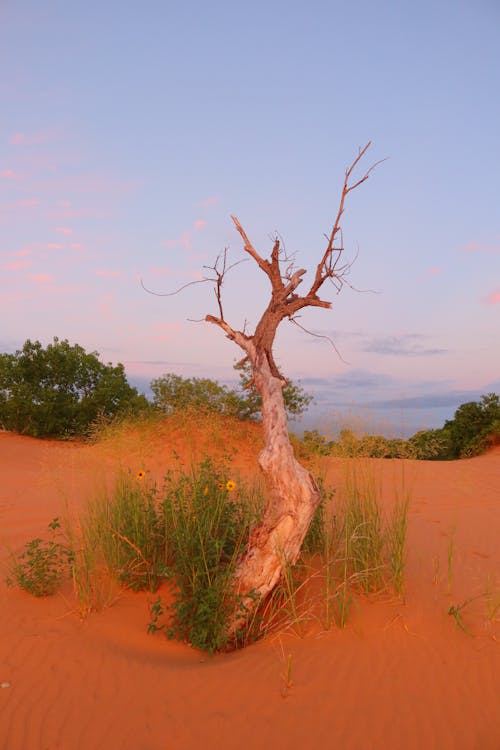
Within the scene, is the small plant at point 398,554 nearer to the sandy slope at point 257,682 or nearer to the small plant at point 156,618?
the sandy slope at point 257,682

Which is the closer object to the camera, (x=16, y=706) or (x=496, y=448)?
(x=16, y=706)

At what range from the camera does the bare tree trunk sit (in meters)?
4.05

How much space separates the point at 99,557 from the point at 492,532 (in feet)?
17.2

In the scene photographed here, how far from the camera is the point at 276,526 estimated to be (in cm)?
417

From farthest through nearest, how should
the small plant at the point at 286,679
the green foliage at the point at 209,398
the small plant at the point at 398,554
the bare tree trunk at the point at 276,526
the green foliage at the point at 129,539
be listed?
the green foliage at the point at 209,398 < the green foliage at the point at 129,539 < the small plant at the point at 398,554 < the bare tree trunk at the point at 276,526 < the small plant at the point at 286,679

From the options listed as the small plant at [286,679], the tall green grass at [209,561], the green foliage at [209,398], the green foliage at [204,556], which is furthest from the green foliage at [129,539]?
the green foliage at [209,398]

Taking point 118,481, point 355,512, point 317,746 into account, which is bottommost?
point 317,746

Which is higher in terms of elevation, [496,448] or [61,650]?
[496,448]

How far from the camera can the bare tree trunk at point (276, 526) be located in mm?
4051

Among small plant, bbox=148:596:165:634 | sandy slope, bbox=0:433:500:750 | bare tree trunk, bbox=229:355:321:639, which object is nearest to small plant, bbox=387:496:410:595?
sandy slope, bbox=0:433:500:750

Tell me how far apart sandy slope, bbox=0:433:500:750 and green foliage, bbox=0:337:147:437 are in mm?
11346

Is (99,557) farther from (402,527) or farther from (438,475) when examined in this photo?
(438,475)

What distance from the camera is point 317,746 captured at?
293cm

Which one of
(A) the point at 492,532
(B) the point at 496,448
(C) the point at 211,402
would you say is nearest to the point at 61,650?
(A) the point at 492,532
